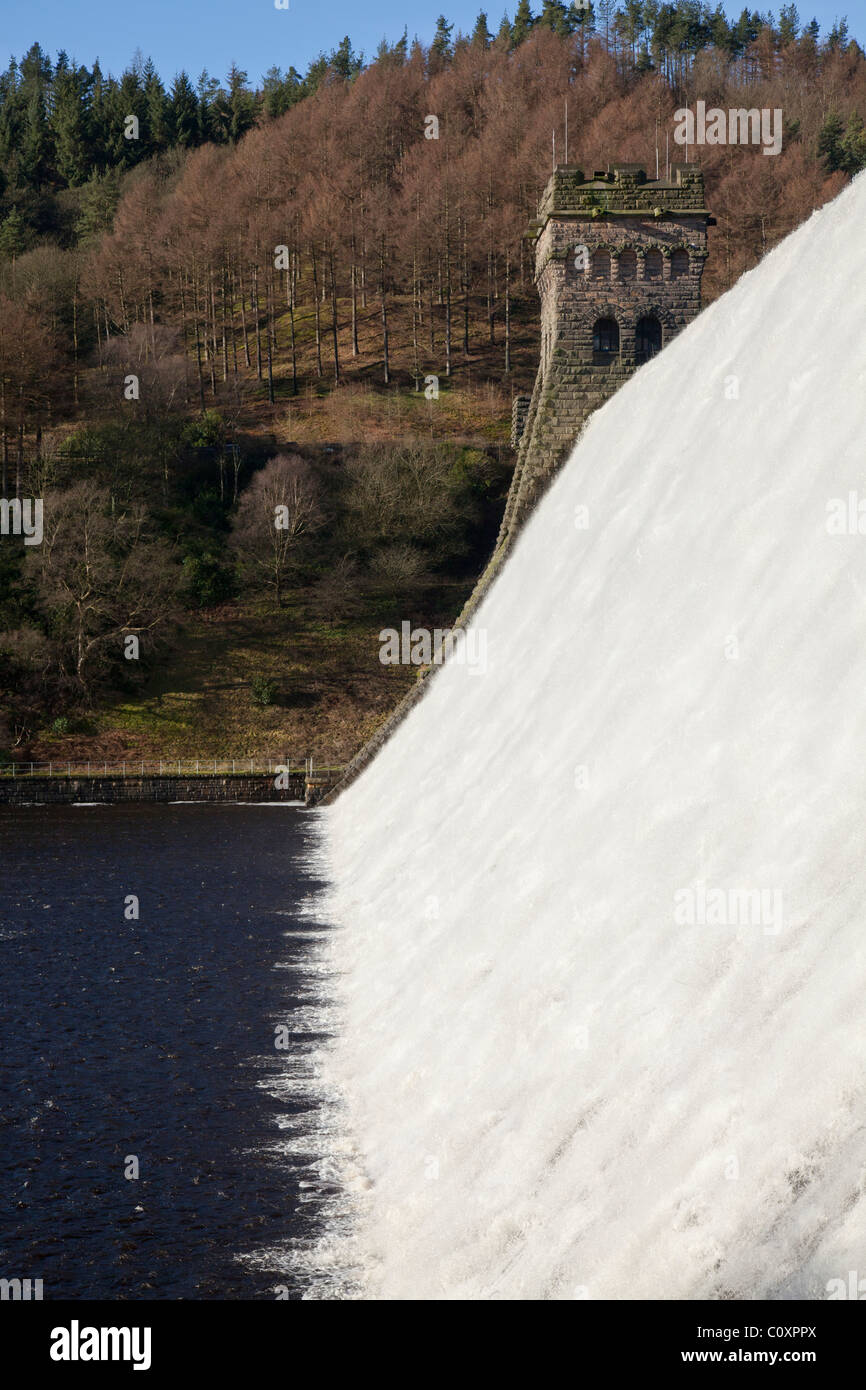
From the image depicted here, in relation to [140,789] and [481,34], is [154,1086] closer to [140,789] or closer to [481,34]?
[140,789]

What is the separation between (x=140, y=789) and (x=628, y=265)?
25.5m

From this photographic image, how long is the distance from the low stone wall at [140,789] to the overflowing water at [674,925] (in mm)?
28946

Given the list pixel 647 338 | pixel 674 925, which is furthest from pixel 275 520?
pixel 674 925

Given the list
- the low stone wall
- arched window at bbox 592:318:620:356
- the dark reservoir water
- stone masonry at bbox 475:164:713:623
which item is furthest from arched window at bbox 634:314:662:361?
the low stone wall

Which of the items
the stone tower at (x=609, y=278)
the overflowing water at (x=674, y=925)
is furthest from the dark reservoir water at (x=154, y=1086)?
the stone tower at (x=609, y=278)

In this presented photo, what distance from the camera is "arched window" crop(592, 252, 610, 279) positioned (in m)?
37.8

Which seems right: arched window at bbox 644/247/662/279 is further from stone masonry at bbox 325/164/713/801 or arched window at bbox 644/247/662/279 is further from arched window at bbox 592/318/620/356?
arched window at bbox 592/318/620/356

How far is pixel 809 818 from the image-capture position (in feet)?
26.3

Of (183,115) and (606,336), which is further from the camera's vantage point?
A: (183,115)

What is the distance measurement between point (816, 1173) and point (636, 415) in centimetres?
2206

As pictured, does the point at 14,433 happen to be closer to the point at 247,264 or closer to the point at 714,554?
the point at 247,264

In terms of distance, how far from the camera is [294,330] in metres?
90.8

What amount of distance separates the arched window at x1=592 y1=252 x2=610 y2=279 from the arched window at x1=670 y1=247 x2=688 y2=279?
1.97 meters

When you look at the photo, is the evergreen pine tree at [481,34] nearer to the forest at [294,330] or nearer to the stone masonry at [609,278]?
the forest at [294,330]
